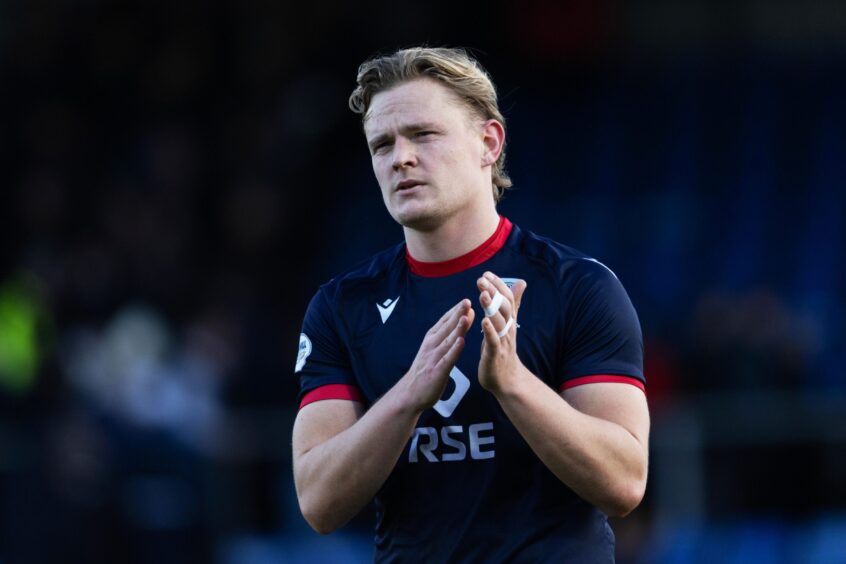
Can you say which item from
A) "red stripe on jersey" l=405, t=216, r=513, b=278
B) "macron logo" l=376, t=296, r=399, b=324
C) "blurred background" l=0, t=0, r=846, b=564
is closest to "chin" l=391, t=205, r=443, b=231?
"red stripe on jersey" l=405, t=216, r=513, b=278

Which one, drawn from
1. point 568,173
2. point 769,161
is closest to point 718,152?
point 769,161

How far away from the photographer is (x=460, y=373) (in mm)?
4258

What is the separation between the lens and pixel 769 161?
14.7 metres

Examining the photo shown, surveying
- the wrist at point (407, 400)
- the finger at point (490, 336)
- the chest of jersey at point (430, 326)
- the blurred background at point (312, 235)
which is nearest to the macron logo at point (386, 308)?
the chest of jersey at point (430, 326)

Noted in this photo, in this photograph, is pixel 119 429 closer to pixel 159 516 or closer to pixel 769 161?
pixel 159 516

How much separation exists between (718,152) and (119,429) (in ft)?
23.4

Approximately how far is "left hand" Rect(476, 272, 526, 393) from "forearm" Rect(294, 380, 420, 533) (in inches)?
10.1

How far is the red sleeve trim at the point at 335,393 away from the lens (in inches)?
174

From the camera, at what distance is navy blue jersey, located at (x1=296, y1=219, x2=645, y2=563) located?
4.21 metres

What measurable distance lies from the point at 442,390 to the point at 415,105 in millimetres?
892

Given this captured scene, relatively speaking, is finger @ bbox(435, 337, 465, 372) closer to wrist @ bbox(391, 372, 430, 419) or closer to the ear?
wrist @ bbox(391, 372, 430, 419)

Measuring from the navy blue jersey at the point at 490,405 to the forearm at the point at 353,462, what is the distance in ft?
Result: 0.64

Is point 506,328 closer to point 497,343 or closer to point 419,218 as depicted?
point 497,343

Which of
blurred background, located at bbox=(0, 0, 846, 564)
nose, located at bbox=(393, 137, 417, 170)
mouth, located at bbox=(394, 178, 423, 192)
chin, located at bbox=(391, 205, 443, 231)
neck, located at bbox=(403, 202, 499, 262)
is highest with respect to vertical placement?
nose, located at bbox=(393, 137, 417, 170)
